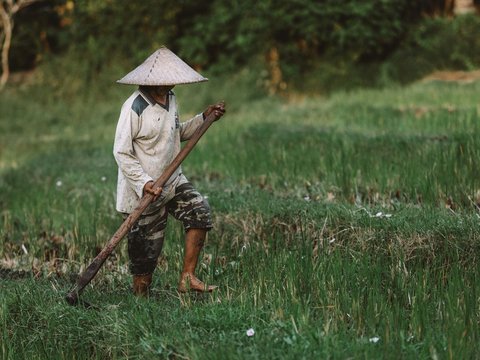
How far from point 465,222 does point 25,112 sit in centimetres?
1401

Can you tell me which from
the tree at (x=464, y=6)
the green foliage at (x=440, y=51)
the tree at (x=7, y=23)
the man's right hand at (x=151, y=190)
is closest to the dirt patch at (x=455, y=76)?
the green foliage at (x=440, y=51)

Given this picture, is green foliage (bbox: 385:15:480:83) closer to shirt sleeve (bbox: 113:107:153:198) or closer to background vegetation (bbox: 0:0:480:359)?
background vegetation (bbox: 0:0:480:359)

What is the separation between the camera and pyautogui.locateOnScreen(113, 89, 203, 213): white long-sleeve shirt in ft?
16.1

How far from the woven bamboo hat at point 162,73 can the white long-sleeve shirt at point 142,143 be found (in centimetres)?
13

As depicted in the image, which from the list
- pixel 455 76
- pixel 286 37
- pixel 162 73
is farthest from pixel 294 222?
pixel 286 37

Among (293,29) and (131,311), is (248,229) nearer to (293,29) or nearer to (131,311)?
(131,311)

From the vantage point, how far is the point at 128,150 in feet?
16.2

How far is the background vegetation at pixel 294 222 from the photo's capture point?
4117 mm

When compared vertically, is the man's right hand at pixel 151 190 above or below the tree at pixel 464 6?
below

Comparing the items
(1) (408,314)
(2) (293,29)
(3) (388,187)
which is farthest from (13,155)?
(1) (408,314)

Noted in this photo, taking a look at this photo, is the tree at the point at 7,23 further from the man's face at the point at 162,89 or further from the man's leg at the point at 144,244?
the man's leg at the point at 144,244

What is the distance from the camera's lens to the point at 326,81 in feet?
56.8

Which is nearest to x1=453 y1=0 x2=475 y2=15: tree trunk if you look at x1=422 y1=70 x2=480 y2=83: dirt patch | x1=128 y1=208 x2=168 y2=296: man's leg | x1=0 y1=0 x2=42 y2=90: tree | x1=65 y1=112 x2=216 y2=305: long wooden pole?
x1=422 y1=70 x2=480 y2=83: dirt patch

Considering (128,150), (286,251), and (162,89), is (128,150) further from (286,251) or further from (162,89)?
(286,251)
